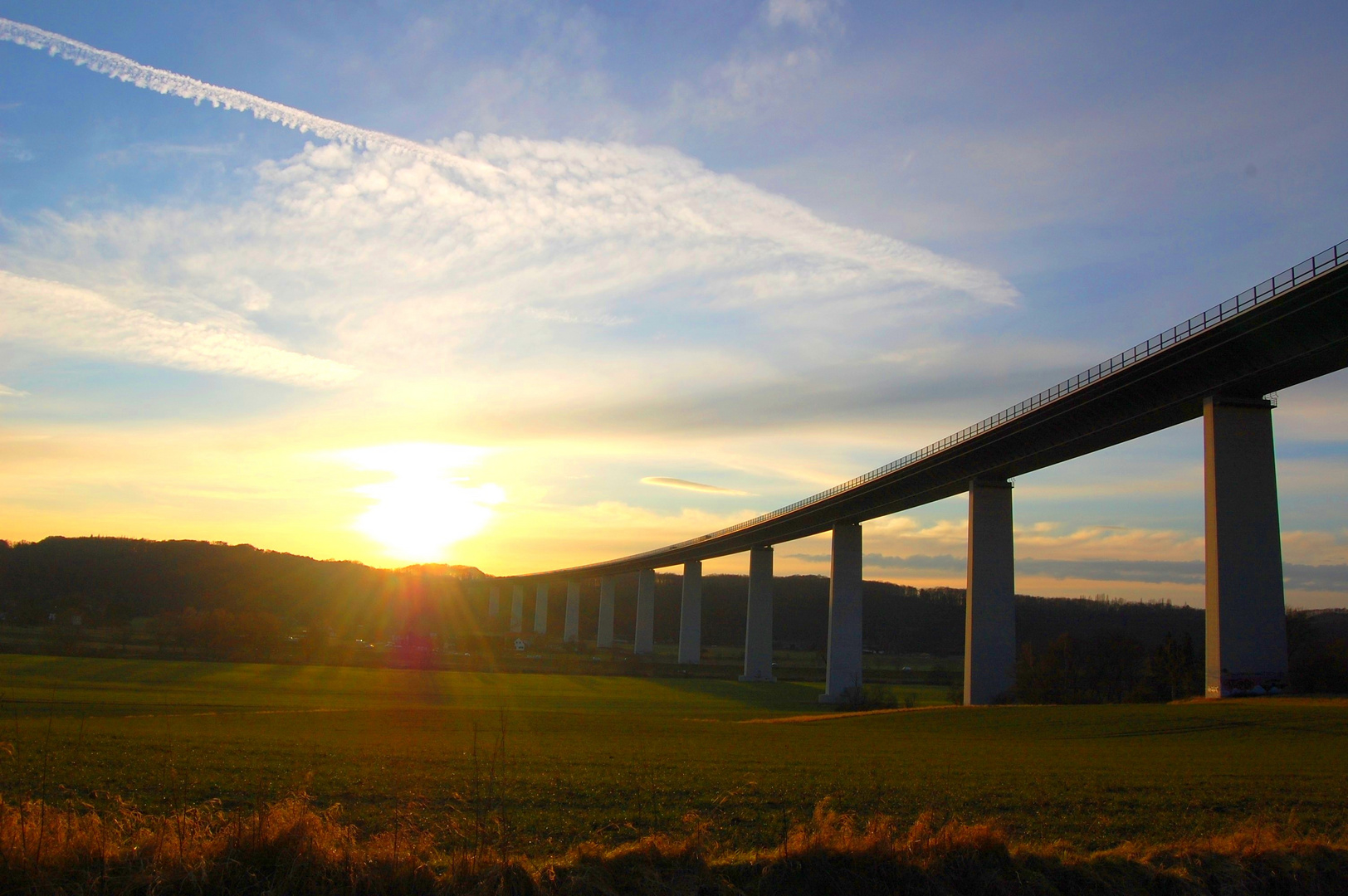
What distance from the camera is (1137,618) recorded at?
120 m

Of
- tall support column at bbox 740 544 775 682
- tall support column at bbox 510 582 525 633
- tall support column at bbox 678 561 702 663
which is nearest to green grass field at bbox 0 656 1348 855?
tall support column at bbox 740 544 775 682

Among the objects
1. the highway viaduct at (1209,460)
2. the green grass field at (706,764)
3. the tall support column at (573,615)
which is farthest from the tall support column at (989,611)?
the tall support column at (573,615)

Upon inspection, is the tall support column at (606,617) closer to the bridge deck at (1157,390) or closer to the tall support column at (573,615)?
the tall support column at (573,615)

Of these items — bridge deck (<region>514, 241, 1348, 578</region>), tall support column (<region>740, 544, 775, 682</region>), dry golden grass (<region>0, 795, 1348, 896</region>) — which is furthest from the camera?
tall support column (<region>740, 544, 775, 682</region>)

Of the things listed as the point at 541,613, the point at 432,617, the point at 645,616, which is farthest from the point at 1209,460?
the point at 432,617

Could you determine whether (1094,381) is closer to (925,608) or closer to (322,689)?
(322,689)

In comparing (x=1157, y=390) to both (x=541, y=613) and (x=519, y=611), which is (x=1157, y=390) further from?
(x=519, y=611)

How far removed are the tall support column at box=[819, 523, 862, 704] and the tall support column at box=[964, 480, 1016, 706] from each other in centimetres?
1687

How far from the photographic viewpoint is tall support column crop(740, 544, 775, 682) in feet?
304

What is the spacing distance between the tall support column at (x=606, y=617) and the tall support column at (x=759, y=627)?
53.5m

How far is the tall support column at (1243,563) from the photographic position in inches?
1518

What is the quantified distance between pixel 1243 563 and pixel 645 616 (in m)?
94.0

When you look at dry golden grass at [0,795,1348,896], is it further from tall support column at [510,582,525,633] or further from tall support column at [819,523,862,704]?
tall support column at [510,582,525,633]

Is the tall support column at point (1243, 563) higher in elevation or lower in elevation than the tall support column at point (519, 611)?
higher
